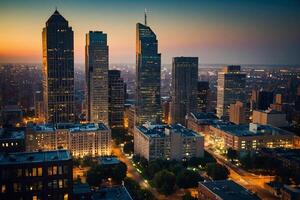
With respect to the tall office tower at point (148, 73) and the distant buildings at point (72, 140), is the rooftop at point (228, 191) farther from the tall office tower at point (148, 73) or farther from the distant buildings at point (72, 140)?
the tall office tower at point (148, 73)

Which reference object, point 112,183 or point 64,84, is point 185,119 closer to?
point 64,84

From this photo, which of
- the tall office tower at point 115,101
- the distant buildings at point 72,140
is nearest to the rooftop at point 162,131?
the distant buildings at point 72,140

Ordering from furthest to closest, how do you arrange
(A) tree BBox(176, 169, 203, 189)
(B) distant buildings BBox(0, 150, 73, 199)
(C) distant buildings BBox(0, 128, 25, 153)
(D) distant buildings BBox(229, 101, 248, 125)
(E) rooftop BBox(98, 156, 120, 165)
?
(D) distant buildings BBox(229, 101, 248, 125), (E) rooftop BBox(98, 156, 120, 165), (C) distant buildings BBox(0, 128, 25, 153), (A) tree BBox(176, 169, 203, 189), (B) distant buildings BBox(0, 150, 73, 199)

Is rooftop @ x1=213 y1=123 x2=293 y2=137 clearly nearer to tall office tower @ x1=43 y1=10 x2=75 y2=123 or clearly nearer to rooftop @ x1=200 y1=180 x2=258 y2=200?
rooftop @ x1=200 y1=180 x2=258 y2=200

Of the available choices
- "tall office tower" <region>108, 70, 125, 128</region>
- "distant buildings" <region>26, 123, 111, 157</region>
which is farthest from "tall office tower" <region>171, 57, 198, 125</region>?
"distant buildings" <region>26, 123, 111, 157</region>

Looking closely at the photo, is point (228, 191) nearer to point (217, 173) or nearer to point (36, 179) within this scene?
point (217, 173)

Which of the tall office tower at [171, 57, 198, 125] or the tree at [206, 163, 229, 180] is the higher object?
the tall office tower at [171, 57, 198, 125]
